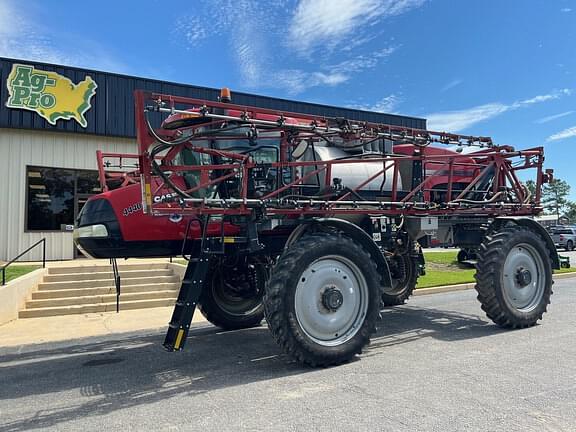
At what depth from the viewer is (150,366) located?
5621mm

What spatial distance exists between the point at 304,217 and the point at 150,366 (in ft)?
8.27

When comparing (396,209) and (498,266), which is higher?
(396,209)

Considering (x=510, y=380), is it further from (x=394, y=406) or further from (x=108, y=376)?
(x=108, y=376)

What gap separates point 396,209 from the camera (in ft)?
21.0

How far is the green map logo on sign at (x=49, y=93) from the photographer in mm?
14852

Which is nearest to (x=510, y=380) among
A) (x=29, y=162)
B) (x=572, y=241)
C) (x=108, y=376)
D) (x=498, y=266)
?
(x=498, y=266)

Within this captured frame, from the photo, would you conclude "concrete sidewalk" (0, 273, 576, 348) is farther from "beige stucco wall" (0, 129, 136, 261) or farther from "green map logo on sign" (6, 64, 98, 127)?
"green map logo on sign" (6, 64, 98, 127)

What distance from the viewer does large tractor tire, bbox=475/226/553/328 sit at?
6.82 metres

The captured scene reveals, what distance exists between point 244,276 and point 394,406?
12.4ft

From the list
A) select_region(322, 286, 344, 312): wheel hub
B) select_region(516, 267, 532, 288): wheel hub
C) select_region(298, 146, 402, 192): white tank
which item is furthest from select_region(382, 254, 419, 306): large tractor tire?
select_region(322, 286, 344, 312): wheel hub

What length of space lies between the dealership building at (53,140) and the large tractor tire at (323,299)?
12.9 metres

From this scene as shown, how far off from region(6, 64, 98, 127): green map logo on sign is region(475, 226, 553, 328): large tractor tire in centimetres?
1360

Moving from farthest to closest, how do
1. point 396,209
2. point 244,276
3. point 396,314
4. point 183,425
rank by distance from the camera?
1. point 396,314
2. point 244,276
3. point 396,209
4. point 183,425

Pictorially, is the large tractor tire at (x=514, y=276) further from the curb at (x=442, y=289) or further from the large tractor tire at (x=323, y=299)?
the curb at (x=442, y=289)
